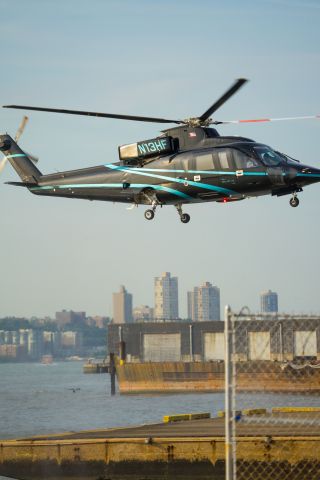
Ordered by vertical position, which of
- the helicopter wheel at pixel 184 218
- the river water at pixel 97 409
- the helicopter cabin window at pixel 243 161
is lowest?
the river water at pixel 97 409

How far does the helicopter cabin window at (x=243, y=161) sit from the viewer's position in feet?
126

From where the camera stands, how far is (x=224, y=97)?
119 feet

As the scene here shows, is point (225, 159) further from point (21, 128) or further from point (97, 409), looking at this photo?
point (97, 409)

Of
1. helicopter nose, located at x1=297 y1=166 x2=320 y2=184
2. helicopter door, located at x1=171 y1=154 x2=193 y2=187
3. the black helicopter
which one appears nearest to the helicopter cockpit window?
the black helicopter

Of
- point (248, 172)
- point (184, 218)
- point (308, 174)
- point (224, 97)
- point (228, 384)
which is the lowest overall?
point (228, 384)

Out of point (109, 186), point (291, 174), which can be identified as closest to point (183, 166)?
point (109, 186)

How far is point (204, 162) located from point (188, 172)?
2.52 ft

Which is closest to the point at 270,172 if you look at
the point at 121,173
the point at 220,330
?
the point at 121,173

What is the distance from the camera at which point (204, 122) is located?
40188 mm

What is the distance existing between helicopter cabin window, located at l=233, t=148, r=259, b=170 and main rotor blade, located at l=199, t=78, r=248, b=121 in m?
1.92

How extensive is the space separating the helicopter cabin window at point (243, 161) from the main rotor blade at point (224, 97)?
192 cm

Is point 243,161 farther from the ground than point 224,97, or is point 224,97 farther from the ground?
point 224,97

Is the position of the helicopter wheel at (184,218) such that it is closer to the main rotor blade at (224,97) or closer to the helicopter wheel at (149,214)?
the helicopter wheel at (149,214)

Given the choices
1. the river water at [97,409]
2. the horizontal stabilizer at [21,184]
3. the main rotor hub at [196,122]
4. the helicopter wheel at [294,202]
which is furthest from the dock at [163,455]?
the river water at [97,409]
